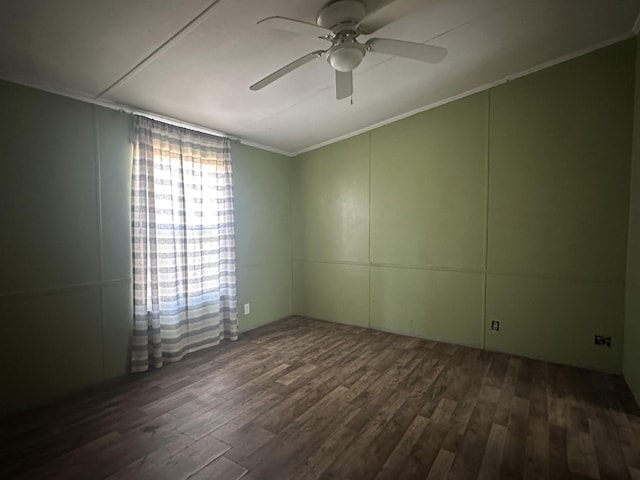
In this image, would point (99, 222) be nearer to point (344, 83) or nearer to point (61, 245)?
point (61, 245)

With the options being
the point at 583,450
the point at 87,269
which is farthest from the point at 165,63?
the point at 583,450

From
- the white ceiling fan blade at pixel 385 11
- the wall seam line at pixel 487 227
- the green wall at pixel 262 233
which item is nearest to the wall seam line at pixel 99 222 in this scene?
the green wall at pixel 262 233

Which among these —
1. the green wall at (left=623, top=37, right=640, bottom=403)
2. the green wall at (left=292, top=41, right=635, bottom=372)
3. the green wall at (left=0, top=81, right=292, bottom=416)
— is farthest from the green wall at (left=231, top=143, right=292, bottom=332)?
the green wall at (left=623, top=37, right=640, bottom=403)

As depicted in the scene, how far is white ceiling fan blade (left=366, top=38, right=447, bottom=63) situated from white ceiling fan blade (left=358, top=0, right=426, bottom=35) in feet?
0.67

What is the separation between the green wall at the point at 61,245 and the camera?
2082 millimetres

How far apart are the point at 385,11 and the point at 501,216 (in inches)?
89.6

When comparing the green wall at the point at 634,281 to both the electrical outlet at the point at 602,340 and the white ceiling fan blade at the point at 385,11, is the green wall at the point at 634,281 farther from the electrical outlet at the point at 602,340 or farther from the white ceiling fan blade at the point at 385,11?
the white ceiling fan blade at the point at 385,11

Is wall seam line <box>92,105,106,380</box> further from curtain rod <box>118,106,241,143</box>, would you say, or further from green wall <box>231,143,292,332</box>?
green wall <box>231,143,292,332</box>

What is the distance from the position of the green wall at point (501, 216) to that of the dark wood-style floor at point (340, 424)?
506 millimetres

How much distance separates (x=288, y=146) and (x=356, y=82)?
172cm

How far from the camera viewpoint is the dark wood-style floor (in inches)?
62.8

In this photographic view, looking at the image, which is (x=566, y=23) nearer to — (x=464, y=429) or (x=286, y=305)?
(x=464, y=429)

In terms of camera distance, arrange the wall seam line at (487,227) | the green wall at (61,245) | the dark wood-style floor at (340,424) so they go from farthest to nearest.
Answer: the wall seam line at (487,227), the green wall at (61,245), the dark wood-style floor at (340,424)

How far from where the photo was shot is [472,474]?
5.03 ft
